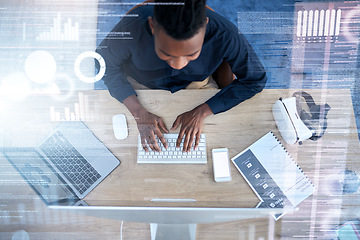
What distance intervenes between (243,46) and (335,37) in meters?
0.27

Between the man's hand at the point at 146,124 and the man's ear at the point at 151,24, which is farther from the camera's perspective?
the man's hand at the point at 146,124

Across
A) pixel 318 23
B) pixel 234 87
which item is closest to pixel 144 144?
pixel 234 87

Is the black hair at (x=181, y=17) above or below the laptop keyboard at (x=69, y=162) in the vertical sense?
above

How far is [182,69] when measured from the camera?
1041 millimetres

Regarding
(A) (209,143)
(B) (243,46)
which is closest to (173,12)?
(B) (243,46)

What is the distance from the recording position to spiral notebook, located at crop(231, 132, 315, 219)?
0.98 metres

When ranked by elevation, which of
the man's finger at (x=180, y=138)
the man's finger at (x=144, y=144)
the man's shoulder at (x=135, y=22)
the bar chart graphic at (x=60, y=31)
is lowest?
the man's finger at (x=144, y=144)

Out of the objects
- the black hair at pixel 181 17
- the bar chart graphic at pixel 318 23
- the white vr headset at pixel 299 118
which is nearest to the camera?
the black hair at pixel 181 17

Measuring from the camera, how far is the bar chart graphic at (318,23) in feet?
2.89

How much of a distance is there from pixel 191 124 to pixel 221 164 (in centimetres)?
16

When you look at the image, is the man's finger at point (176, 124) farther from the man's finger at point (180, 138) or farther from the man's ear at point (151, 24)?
the man's ear at point (151, 24)

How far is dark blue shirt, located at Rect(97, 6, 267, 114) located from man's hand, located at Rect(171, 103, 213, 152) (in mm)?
33

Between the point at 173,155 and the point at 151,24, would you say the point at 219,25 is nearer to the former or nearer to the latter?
the point at 151,24

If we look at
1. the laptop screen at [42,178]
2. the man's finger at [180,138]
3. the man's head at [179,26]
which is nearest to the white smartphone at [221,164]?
the man's finger at [180,138]
